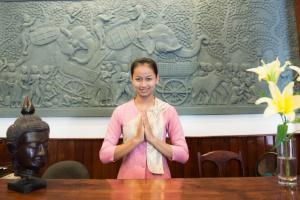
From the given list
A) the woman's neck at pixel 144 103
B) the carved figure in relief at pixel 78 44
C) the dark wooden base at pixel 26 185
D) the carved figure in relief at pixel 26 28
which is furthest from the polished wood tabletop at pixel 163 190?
the carved figure in relief at pixel 26 28

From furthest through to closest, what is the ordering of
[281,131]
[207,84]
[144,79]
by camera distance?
[207,84] < [144,79] < [281,131]

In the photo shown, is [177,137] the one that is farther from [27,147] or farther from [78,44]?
[78,44]

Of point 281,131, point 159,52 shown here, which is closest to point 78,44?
point 159,52

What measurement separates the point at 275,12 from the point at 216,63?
0.67 m

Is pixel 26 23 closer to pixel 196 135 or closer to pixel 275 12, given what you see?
pixel 196 135

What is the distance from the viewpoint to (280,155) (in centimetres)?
112

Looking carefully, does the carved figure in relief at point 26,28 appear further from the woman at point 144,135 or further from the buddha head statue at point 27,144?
the buddha head statue at point 27,144

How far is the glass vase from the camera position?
110 centimetres

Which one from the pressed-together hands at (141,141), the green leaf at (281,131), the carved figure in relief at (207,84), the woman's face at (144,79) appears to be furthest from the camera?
the carved figure in relief at (207,84)

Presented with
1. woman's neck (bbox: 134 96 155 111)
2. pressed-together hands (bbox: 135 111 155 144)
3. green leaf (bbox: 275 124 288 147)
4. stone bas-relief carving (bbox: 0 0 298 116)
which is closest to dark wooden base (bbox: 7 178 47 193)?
pressed-together hands (bbox: 135 111 155 144)

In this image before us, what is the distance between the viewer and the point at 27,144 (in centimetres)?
109

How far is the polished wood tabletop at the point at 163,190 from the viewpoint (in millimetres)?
1049

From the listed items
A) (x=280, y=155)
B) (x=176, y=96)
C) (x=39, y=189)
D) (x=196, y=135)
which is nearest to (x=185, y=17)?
(x=176, y=96)

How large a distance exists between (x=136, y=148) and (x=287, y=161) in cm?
75
